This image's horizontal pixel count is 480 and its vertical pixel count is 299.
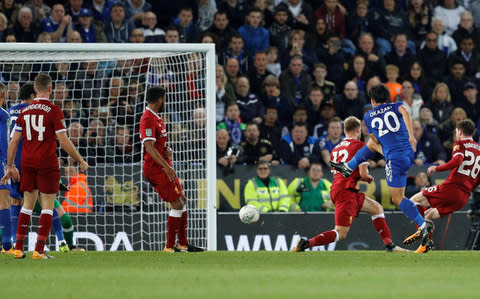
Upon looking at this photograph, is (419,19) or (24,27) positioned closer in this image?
(24,27)

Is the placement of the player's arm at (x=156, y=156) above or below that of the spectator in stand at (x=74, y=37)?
below

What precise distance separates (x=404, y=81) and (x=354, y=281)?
10.7 meters

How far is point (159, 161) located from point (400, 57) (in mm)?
8524

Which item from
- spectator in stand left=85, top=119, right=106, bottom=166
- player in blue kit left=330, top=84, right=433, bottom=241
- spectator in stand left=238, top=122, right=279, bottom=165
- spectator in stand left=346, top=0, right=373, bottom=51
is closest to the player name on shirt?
player in blue kit left=330, top=84, right=433, bottom=241

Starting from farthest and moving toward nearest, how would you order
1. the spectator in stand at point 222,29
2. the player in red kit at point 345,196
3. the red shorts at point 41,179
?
the spectator in stand at point 222,29 → the player in red kit at point 345,196 → the red shorts at point 41,179

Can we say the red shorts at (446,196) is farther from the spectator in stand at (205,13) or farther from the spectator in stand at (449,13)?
the spectator in stand at (449,13)

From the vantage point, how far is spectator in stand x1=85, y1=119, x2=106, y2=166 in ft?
45.3

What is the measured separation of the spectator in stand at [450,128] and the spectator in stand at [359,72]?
1.60 meters

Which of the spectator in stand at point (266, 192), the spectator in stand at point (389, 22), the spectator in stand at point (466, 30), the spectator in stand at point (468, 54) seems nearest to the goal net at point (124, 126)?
→ the spectator in stand at point (266, 192)

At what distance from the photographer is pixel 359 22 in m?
18.2

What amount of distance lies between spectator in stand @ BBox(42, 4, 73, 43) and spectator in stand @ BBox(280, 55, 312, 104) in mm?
3857

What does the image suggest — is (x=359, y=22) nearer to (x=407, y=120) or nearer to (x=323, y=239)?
(x=407, y=120)

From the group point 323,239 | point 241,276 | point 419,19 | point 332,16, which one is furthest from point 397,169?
point 419,19

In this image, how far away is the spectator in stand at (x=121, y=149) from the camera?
1385cm
